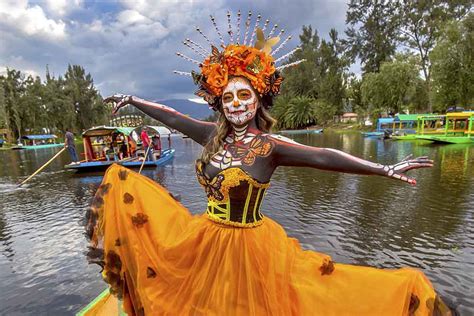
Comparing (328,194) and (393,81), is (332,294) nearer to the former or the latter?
(328,194)

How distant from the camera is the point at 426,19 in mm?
39000

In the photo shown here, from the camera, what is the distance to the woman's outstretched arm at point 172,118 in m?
2.79

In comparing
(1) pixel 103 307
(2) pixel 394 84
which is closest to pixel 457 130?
(2) pixel 394 84

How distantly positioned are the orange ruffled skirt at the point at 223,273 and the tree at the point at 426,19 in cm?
4162

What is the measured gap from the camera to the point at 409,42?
42.1m

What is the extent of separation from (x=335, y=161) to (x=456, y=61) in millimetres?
33982

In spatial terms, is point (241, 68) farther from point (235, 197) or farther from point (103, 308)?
point (103, 308)

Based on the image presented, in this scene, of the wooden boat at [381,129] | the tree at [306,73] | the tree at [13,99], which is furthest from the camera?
the tree at [306,73]

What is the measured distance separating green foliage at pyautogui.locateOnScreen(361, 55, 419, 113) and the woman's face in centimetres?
4166

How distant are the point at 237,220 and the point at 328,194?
8.04 metres

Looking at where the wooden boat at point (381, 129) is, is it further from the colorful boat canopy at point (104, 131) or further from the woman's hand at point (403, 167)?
the woman's hand at point (403, 167)

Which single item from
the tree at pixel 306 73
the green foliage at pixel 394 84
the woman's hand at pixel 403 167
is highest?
the tree at pixel 306 73

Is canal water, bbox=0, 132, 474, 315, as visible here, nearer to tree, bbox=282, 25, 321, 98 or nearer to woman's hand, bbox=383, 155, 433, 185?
woman's hand, bbox=383, 155, 433, 185

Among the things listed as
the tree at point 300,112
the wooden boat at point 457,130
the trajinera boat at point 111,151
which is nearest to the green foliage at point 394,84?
the wooden boat at point 457,130
